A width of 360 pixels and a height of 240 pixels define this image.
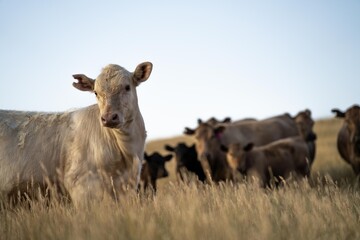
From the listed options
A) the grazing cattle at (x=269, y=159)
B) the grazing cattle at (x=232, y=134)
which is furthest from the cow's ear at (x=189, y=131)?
the grazing cattle at (x=269, y=159)

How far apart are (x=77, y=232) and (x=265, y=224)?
5.44ft

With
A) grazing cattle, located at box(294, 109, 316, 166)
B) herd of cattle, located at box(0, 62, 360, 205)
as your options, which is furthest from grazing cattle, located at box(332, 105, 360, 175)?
herd of cattle, located at box(0, 62, 360, 205)

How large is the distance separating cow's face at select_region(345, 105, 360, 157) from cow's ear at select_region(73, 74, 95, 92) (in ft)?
33.0

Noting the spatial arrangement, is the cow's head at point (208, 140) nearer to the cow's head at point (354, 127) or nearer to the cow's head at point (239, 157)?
the cow's head at point (239, 157)

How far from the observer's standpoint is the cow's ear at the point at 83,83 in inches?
302

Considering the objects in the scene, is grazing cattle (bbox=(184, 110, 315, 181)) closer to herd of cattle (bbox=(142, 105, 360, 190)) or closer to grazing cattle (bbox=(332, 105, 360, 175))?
herd of cattle (bbox=(142, 105, 360, 190))

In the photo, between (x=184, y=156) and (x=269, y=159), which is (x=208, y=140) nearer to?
(x=184, y=156)

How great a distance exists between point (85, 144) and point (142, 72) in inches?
48.6

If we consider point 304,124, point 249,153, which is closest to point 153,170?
point 249,153

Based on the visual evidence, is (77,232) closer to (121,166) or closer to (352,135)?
(121,166)

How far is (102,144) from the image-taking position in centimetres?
742

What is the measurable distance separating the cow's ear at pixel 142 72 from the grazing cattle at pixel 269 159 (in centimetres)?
603

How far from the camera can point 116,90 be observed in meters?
7.23

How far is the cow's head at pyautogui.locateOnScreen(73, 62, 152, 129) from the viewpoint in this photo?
22.8ft
